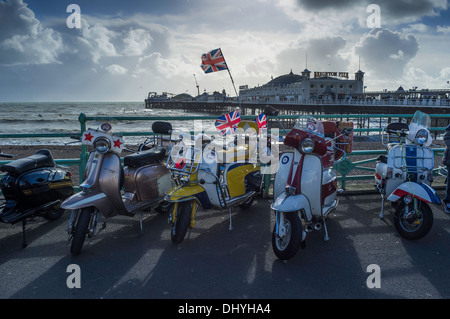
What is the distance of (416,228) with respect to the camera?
356cm

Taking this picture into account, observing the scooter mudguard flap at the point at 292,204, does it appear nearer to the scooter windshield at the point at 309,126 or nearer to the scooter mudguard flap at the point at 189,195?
the scooter windshield at the point at 309,126

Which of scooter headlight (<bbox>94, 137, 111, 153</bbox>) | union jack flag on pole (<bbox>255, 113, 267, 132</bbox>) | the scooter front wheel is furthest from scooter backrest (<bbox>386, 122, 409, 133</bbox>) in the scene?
scooter headlight (<bbox>94, 137, 111, 153</bbox>)

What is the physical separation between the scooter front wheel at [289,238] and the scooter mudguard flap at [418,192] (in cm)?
127

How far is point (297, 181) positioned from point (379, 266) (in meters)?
1.00

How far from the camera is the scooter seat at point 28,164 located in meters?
3.74

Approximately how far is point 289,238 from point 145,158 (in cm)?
193

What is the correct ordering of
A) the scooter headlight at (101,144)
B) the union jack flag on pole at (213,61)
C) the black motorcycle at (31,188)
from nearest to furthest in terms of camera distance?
the scooter headlight at (101,144)
the black motorcycle at (31,188)
the union jack flag on pole at (213,61)

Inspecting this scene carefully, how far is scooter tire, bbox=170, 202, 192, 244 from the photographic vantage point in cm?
354

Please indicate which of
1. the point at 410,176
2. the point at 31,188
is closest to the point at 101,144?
the point at 31,188

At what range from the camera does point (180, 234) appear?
3.54 meters

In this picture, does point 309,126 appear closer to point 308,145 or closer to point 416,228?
point 308,145

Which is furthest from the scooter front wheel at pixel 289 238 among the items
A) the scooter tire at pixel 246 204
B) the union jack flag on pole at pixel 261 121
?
the union jack flag on pole at pixel 261 121
